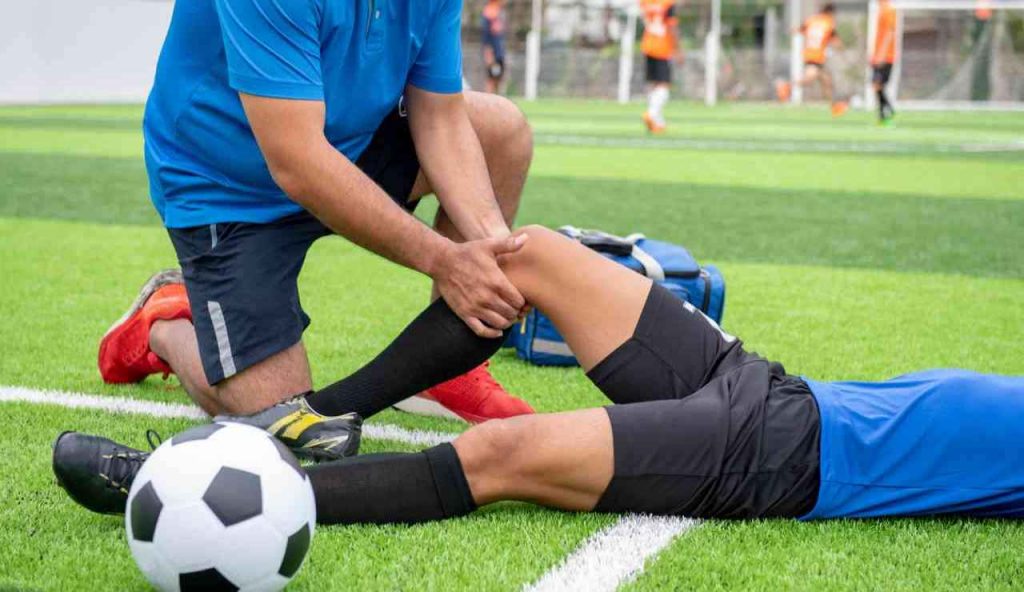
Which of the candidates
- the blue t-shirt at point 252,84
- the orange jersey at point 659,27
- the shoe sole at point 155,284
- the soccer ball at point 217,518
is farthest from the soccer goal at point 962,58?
the soccer ball at point 217,518

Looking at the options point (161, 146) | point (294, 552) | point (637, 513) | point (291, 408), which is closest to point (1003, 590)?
point (637, 513)

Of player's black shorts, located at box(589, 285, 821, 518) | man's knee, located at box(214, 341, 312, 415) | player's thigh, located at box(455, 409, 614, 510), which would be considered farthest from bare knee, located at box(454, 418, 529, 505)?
man's knee, located at box(214, 341, 312, 415)

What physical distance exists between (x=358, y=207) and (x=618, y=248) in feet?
4.55

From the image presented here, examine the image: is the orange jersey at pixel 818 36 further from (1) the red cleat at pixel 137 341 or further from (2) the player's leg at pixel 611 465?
(2) the player's leg at pixel 611 465

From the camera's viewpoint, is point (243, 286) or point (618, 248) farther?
point (618, 248)

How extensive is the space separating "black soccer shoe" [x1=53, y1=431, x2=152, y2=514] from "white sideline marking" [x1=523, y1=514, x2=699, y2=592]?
0.83m

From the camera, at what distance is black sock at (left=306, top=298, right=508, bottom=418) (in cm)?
289

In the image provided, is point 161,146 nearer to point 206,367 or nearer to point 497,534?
point 206,367

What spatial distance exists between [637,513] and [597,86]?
117 feet

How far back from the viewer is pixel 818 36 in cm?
2552

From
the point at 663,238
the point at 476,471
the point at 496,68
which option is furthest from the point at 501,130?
the point at 496,68

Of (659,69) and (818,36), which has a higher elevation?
(818,36)

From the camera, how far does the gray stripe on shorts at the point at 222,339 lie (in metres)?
3.26

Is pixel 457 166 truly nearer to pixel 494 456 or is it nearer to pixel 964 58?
pixel 494 456
